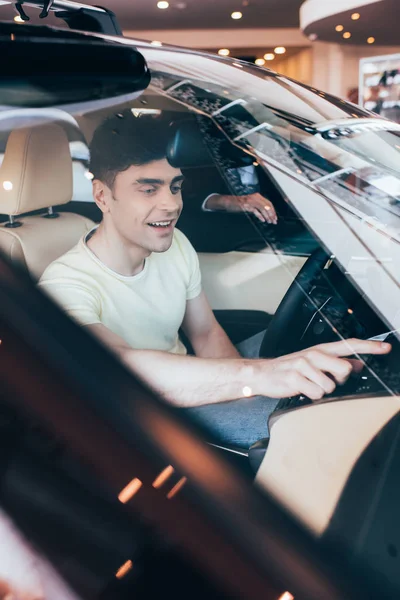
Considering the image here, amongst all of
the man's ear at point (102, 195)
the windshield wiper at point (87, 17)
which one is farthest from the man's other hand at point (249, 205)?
the windshield wiper at point (87, 17)

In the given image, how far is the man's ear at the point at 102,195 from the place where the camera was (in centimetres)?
76

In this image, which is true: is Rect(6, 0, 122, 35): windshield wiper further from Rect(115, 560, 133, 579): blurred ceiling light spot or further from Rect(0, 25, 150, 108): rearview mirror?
Rect(115, 560, 133, 579): blurred ceiling light spot

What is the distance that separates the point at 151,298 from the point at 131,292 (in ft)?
A: 0.13

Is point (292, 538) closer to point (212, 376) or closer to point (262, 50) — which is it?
point (212, 376)

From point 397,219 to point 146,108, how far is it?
0.54m

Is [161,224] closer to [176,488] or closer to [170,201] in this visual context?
[170,201]

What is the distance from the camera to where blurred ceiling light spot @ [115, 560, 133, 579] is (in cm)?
67

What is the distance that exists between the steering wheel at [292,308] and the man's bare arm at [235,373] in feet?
0.14

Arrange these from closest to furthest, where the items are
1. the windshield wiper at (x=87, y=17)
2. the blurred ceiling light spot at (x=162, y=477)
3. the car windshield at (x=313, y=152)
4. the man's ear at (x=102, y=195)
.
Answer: the blurred ceiling light spot at (x=162, y=477)
the man's ear at (x=102, y=195)
the car windshield at (x=313, y=152)
the windshield wiper at (x=87, y=17)

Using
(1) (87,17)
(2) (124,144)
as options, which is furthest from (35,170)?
(1) (87,17)

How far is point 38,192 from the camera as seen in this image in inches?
31.0

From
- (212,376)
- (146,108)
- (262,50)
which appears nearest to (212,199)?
(146,108)

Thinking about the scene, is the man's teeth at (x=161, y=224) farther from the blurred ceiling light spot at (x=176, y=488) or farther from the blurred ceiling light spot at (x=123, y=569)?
the blurred ceiling light spot at (x=123, y=569)

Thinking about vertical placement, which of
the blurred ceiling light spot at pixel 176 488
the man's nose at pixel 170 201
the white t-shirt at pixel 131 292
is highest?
the man's nose at pixel 170 201
